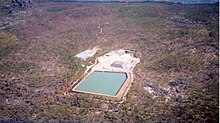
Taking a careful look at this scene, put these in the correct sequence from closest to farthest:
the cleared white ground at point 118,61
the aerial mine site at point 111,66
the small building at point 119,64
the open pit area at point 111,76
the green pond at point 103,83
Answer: the aerial mine site at point 111,66
the open pit area at point 111,76
the green pond at point 103,83
the cleared white ground at point 118,61
the small building at point 119,64

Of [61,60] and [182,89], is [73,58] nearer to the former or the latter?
[61,60]

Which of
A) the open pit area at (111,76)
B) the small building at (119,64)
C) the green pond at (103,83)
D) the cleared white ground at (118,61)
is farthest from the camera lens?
the small building at (119,64)

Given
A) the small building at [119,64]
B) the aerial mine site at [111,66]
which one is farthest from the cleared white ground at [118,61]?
the aerial mine site at [111,66]

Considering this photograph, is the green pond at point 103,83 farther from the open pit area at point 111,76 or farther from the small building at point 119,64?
the small building at point 119,64

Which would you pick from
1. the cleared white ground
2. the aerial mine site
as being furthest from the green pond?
the cleared white ground

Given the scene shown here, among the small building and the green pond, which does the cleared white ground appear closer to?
Result: the small building

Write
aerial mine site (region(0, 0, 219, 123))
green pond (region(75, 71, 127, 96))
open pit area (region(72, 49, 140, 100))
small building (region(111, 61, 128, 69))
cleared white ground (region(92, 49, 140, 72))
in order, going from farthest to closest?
small building (region(111, 61, 128, 69))
cleared white ground (region(92, 49, 140, 72))
green pond (region(75, 71, 127, 96))
open pit area (region(72, 49, 140, 100))
aerial mine site (region(0, 0, 219, 123))

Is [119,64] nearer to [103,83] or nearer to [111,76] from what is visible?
[111,76]
